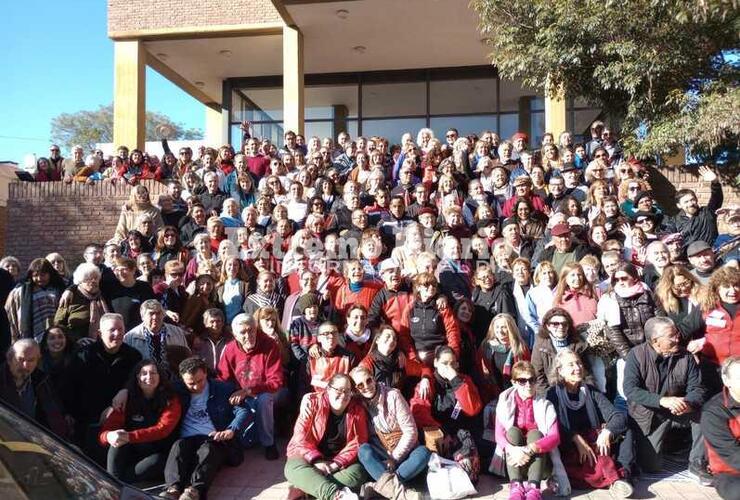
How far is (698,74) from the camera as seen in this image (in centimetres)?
878

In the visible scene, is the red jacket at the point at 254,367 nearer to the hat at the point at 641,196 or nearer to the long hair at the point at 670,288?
the long hair at the point at 670,288

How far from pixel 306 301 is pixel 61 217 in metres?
7.66

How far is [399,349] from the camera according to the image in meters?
5.34

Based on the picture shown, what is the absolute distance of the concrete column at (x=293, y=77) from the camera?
46.9ft

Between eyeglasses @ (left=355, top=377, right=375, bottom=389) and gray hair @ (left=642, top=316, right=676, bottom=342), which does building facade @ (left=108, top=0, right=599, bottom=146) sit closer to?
gray hair @ (left=642, top=316, right=676, bottom=342)

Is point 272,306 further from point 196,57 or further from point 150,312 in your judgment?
point 196,57

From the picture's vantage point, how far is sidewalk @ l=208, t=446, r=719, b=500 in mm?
4414

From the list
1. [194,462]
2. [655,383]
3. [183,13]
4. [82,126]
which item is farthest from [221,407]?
[82,126]

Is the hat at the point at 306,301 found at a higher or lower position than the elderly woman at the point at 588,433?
higher

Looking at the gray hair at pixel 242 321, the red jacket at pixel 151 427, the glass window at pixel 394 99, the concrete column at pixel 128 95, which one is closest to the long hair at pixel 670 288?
the gray hair at pixel 242 321

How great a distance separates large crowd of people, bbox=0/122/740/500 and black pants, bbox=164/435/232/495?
15 millimetres

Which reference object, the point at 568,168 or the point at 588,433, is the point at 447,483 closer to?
the point at 588,433

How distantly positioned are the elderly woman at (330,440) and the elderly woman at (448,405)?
565mm

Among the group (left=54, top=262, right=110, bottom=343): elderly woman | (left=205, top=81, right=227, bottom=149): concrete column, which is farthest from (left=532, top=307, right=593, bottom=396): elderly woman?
(left=205, top=81, right=227, bottom=149): concrete column
